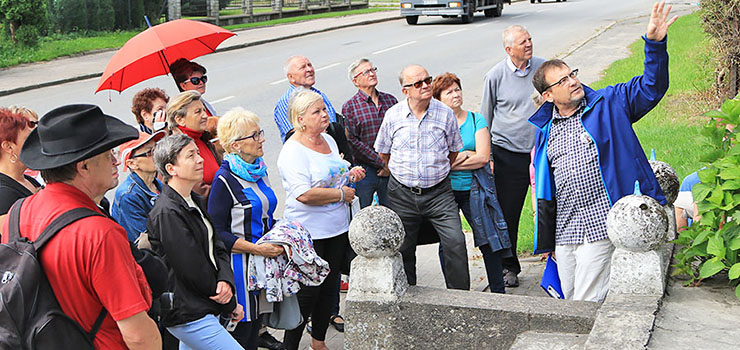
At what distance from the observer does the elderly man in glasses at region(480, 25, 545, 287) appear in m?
6.47

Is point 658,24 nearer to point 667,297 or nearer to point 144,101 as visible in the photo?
point 667,297

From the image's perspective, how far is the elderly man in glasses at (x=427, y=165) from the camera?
5746 millimetres

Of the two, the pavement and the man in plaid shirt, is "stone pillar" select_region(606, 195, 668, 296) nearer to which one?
the pavement

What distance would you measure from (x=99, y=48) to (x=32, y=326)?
22.6 meters

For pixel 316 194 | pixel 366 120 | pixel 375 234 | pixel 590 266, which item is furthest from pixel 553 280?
pixel 366 120

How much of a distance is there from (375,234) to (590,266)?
4.55ft

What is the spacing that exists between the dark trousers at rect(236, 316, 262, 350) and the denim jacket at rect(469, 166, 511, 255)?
6.35 ft

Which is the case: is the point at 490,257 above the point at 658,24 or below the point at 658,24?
below

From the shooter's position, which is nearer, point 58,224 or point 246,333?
point 58,224

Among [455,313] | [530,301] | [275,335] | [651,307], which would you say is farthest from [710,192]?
[275,335]

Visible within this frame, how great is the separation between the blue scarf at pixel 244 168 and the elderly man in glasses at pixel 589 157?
1.85m

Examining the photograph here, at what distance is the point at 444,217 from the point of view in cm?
578

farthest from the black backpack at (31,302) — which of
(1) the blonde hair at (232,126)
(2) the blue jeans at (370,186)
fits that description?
(2) the blue jeans at (370,186)

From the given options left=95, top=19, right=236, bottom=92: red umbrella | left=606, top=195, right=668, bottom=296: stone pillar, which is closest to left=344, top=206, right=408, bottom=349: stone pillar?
left=606, top=195, right=668, bottom=296: stone pillar
